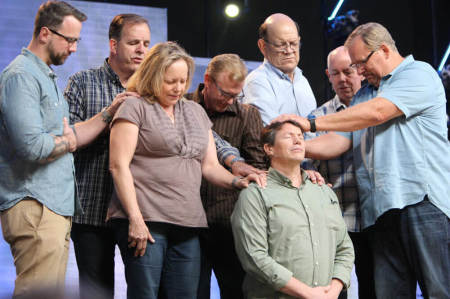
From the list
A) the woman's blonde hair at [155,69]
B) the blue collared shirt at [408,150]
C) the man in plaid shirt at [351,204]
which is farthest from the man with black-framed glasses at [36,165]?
the blue collared shirt at [408,150]

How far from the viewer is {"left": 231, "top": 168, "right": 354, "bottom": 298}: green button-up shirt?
2.47 m

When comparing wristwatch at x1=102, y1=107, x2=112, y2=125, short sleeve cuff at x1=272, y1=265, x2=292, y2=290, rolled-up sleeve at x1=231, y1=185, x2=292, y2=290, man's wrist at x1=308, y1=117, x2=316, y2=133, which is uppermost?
wristwatch at x1=102, y1=107, x2=112, y2=125

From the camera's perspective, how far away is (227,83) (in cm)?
281

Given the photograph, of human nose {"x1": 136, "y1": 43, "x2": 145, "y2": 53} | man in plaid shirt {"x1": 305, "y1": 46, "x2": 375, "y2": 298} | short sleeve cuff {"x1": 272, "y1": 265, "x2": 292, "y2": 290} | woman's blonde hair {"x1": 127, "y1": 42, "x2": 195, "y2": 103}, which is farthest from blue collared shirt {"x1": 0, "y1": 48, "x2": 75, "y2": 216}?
man in plaid shirt {"x1": 305, "y1": 46, "x2": 375, "y2": 298}

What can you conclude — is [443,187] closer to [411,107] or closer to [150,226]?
[411,107]

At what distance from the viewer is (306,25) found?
7992 mm

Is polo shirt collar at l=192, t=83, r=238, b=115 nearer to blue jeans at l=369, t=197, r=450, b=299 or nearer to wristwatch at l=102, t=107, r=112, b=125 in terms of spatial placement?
wristwatch at l=102, t=107, r=112, b=125

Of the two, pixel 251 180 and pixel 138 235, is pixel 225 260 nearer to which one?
pixel 251 180

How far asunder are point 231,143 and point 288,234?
0.62 metres

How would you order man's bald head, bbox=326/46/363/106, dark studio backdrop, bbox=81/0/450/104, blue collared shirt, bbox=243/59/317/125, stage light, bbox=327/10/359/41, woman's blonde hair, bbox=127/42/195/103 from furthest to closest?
dark studio backdrop, bbox=81/0/450/104 → stage light, bbox=327/10/359/41 → man's bald head, bbox=326/46/363/106 → blue collared shirt, bbox=243/59/317/125 → woman's blonde hair, bbox=127/42/195/103

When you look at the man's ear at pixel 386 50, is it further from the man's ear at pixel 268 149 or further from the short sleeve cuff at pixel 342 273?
the short sleeve cuff at pixel 342 273

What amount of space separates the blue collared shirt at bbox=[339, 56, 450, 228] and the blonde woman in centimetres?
85

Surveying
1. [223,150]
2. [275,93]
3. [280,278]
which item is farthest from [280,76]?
[280,278]

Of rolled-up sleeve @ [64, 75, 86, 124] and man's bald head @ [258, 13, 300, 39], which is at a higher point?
man's bald head @ [258, 13, 300, 39]
